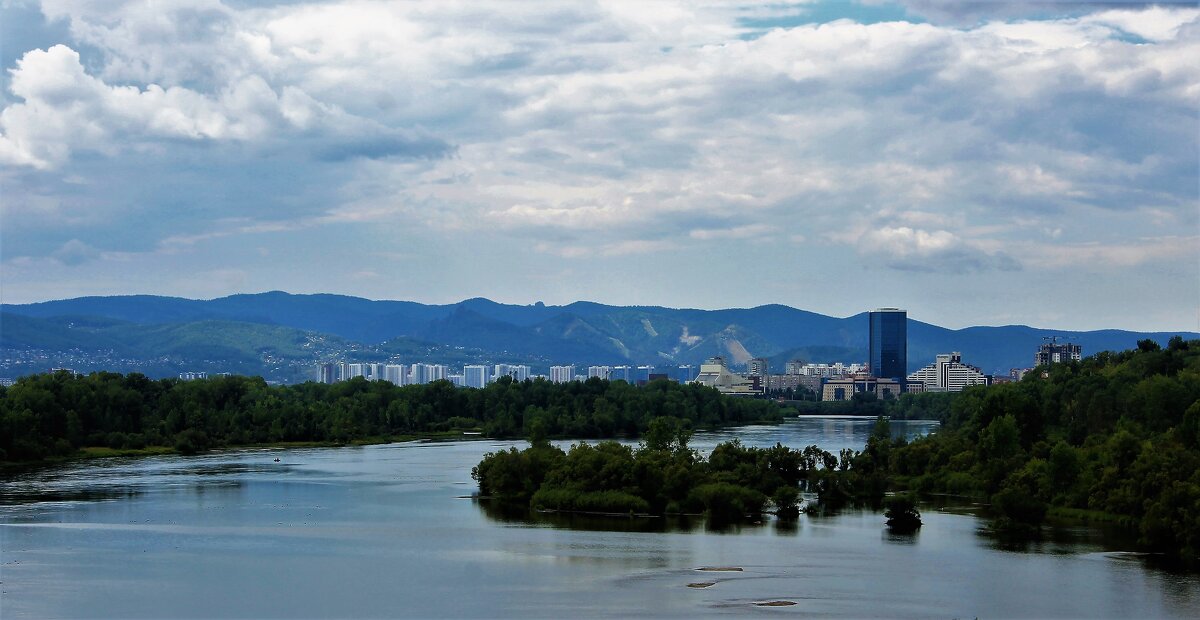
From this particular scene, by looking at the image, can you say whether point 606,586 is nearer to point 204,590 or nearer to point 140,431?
point 204,590

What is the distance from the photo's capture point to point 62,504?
122 ft

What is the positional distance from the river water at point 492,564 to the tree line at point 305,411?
1275 centimetres

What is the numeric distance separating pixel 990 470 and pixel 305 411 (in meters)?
44.0

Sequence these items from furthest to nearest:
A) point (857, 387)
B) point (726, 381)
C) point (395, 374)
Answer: point (395, 374)
point (726, 381)
point (857, 387)

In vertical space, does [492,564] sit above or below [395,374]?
below

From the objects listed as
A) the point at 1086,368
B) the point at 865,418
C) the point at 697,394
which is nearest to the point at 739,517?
the point at 1086,368

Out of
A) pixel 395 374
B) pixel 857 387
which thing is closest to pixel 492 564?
pixel 857 387

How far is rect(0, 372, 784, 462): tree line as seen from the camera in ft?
189

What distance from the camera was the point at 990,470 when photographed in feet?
135

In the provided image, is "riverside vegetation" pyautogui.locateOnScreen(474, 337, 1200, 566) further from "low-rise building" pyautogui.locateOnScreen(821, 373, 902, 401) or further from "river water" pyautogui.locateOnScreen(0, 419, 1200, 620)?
"low-rise building" pyautogui.locateOnScreen(821, 373, 902, 401)

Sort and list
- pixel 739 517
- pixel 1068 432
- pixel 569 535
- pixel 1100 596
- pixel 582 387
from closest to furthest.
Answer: pixel 1100 596, pixel 569 535, pixel 739 517, pixel 1068 432, pixel 582 387

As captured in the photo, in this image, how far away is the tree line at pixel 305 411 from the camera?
57594 millimetres

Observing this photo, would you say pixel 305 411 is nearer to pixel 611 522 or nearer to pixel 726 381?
pixel 611 522

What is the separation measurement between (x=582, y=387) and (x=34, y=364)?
9535 centimetres
